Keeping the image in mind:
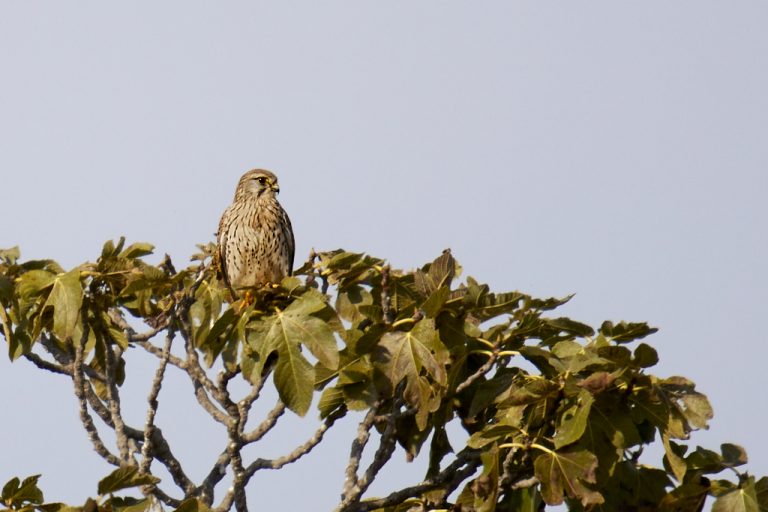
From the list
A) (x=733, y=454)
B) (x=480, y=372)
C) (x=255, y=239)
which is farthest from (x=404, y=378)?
(x=255, y=239)

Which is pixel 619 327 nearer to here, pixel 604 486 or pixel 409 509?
pixel 604 486


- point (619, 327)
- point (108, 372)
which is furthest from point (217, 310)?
point (619, 327)

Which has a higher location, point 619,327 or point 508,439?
point 619,327

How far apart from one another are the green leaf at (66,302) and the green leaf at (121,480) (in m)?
0.92

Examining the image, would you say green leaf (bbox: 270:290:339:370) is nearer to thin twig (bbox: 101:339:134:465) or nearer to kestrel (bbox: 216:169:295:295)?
thin twig (bbox: 101:339:134:465)

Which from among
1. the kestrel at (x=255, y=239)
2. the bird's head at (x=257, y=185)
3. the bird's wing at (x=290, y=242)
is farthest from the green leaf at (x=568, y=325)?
the bird's head at (x=257, y=185)

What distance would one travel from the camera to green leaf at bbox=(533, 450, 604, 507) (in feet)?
15.9

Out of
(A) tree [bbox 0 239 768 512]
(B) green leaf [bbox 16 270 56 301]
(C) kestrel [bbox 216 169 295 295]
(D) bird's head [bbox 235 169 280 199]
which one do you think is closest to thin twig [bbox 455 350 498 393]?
(A) tree [bbox 0 239 768 512]

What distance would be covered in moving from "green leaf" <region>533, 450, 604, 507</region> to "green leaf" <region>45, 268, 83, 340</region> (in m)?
2.17

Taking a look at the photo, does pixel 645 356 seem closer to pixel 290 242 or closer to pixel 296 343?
pixel 296 343

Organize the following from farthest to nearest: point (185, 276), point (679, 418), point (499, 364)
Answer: point (185, 276) < point (499, 364) < point (679, 418)

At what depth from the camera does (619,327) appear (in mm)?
5332

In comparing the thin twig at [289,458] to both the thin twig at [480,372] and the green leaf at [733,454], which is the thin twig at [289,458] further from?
the green leaf at [733,454]

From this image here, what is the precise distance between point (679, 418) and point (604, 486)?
0.47 metres
